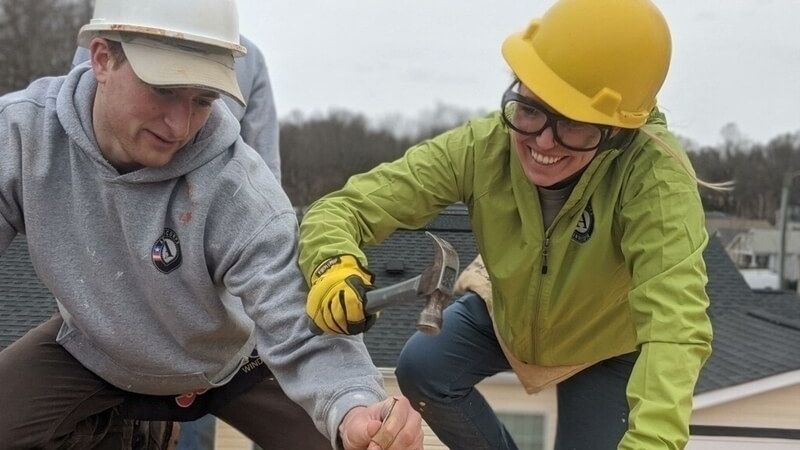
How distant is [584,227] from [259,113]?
2.23 m

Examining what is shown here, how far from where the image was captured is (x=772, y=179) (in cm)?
4606

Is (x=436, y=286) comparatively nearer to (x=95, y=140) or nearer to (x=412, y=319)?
(x=95, y=140)

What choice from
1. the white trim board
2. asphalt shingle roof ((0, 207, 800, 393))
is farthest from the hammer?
the white trim board

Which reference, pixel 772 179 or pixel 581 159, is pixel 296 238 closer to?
pixel 581 159

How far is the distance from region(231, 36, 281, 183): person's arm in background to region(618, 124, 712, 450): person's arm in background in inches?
90.0

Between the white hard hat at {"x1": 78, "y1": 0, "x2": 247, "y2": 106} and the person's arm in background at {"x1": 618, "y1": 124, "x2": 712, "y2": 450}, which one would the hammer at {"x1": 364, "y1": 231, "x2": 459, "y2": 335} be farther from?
the white hard hat at {"x1": 78, "y1": 0, "x2": 247, "y2": 106}

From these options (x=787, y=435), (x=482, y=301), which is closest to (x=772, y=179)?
(x=787, y=435)

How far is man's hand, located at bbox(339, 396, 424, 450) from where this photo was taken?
2.24m

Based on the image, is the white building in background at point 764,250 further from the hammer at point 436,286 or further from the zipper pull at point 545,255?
the hammer at point 436,286

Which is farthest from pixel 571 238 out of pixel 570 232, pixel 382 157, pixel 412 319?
pixel 382 157

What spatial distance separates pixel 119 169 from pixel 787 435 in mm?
8911

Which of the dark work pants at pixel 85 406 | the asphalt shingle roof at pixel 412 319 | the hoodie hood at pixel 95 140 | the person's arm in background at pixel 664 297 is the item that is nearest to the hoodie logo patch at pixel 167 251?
the hoodie hood at pixel 95 140

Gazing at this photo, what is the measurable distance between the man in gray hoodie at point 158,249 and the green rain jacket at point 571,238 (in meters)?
0.22

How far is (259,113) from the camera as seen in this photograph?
464 cm
